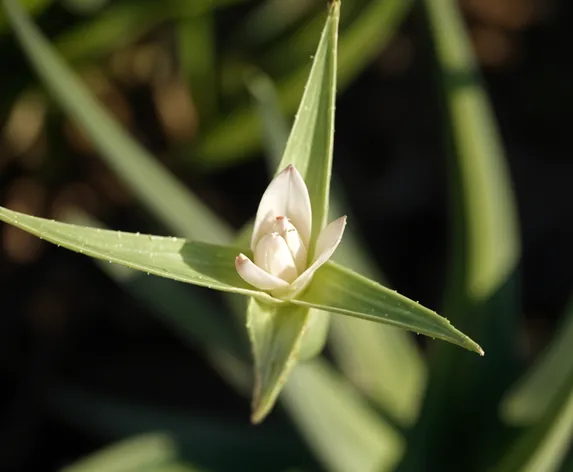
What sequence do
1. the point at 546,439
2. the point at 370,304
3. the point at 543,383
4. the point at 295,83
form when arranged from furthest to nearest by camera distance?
the point at 295,83 → the point at 543,383 → the point at 546,439 → the point at 370,304

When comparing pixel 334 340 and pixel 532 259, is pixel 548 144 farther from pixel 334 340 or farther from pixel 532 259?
pixel 334 340

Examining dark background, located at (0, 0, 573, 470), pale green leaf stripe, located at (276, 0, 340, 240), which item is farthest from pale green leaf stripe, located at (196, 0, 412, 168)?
pale green leaf stripe, located at (276, 0, 340, 240)

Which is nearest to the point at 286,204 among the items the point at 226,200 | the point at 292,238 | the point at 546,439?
the point at 292,238

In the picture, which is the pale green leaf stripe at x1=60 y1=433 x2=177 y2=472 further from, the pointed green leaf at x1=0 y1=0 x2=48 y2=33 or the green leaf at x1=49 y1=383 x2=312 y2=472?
the pointed green leaf at x1=0 y1=0 x2=48 y2=33

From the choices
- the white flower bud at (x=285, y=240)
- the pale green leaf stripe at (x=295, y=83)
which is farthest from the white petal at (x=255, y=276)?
the pale green leaf stripe at (x=295, y=83)

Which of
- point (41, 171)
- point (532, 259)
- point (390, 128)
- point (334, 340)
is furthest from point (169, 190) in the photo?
point (532, 259)

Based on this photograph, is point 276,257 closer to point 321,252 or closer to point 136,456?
point 321,252

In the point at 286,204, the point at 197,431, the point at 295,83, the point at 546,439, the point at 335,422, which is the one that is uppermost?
the point at 286,204
